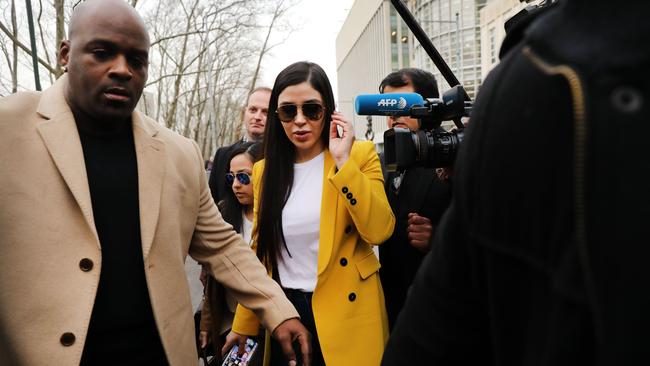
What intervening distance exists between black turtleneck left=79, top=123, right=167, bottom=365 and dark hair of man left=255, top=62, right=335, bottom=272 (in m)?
0.75

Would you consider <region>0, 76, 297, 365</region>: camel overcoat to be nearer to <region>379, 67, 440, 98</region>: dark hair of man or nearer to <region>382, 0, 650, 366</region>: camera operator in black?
<region>382, 0, 650, 366</region>: camera operator in black

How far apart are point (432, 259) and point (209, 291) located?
2155mm

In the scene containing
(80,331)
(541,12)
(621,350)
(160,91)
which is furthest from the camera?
(160,91)

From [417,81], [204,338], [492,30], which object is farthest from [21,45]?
[492,30]

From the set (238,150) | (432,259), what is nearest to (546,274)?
(432,259)

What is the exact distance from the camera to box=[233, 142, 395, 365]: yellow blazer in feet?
6.66

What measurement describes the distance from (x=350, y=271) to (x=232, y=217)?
53.1 inches

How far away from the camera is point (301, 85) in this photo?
2.30 meters

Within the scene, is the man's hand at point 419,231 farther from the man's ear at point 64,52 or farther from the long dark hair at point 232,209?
the man's ear at point 64,52

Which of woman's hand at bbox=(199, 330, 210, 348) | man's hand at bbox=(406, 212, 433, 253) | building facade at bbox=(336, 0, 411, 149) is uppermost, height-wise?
building facade at bbox=(336, 0, 411, 149)

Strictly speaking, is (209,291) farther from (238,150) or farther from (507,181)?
(507,181)

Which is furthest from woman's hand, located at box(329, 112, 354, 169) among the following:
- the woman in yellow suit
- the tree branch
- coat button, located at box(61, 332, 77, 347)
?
the tree branch

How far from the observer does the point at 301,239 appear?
218 cm

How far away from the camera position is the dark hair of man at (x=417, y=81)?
280cm
